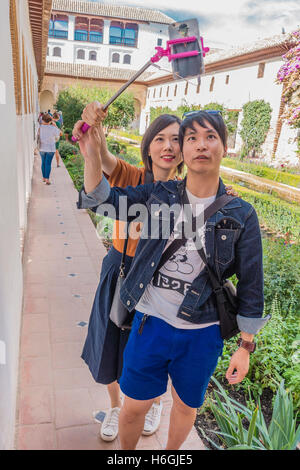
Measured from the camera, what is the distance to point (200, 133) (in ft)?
4.76

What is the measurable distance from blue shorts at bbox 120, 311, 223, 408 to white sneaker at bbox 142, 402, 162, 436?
26.4 inches

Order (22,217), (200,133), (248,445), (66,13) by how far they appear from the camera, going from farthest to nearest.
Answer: (66,13) < (22,217) < (248,445) < (200,133)

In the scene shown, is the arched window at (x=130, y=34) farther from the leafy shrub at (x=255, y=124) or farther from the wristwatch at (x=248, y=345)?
the wristwatch at (x=248, y=345)

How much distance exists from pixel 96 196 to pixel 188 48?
0.60 m

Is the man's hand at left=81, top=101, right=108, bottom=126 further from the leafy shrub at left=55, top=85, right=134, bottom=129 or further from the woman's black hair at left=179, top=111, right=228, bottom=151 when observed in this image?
the leafy shrub at left=55, top=85, right=134, bottom=129

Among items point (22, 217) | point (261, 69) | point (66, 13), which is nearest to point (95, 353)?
point (22, 217)

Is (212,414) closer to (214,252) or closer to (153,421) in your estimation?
(153,421)

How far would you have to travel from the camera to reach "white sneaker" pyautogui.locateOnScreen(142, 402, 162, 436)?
7.03ft

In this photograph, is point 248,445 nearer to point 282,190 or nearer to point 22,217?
point 22,217

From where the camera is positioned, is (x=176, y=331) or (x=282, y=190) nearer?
(x=176, y=331)

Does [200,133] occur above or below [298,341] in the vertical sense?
above

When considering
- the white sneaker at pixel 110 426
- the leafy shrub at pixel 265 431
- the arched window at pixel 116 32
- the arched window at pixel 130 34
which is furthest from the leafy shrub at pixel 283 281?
the arched window at pixel 130 34

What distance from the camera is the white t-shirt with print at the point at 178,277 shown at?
150cm

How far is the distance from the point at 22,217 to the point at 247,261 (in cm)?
398
